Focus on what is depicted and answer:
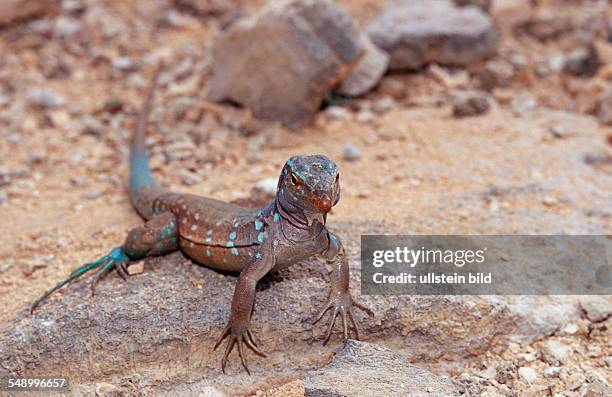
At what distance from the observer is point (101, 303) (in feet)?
15.7

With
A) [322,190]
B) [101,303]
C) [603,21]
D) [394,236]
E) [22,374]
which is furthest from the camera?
[603,21]

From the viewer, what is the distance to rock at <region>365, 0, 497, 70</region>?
879 cm

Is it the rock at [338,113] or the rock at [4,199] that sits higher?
the rock at [4,199]

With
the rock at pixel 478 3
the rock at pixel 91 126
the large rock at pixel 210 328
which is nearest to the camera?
the large rock at pixel 210 328

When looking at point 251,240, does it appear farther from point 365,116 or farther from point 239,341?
point 365,116

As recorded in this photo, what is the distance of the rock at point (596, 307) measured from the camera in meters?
5.04

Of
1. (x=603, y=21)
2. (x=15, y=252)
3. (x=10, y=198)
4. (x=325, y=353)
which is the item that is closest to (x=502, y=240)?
(x=325, y=353)

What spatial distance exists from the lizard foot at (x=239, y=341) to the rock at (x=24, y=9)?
22.4ft

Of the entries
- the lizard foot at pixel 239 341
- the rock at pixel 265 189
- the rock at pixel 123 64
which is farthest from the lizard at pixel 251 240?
the rock at pixel 123 64

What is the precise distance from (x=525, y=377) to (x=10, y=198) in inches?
196

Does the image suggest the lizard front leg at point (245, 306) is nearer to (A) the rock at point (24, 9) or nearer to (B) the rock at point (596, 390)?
(B) the rock at point (596, 390)

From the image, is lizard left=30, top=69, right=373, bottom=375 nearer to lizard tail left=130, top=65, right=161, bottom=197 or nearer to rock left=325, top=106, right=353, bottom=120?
lizard tail left=130, top=65, right=161, bottom=197

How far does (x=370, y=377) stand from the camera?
4316mm

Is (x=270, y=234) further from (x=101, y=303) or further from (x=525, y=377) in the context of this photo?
(x=525, y=377)
